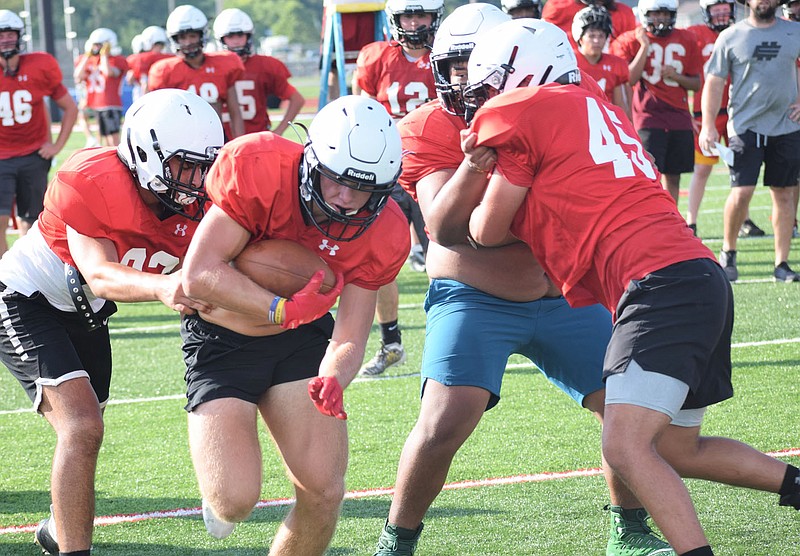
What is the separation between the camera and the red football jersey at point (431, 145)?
151 inches

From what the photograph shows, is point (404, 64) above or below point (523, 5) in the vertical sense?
below

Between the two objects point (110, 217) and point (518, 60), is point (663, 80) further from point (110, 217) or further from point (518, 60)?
point (110, 217)

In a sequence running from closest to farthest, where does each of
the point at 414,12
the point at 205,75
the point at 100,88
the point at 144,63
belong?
the point at 414,12 → the point at 205,75 → the point at 144,63 → the point at 100,88

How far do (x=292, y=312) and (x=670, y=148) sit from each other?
705 cm

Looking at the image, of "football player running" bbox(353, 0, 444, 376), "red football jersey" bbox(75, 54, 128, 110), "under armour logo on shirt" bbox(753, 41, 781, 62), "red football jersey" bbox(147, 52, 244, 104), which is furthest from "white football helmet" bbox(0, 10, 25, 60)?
"red football jersey" bbox(75, 54, 128, 110)

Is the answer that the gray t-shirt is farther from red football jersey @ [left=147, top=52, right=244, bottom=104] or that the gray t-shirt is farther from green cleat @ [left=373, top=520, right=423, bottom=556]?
green cleat @ [left=373, top=520, right=423, bottom=556]

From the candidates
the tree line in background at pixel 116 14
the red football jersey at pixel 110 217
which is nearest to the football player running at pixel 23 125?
the red football jersey at pixel 110 217

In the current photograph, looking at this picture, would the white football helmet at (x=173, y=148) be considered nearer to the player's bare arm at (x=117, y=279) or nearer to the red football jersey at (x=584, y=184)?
the player's bare arm at (x=117, y=279)

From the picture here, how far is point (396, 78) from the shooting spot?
810cm

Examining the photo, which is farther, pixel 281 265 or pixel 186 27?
pixel 186 27

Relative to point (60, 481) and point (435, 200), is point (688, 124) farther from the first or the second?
point (60, 481)

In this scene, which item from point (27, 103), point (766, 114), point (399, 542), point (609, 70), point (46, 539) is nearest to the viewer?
point (399, 542)

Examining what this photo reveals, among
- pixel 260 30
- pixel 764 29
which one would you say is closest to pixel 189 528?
pixel 764 29

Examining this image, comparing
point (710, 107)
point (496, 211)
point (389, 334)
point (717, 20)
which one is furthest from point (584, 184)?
point (717, 20)
